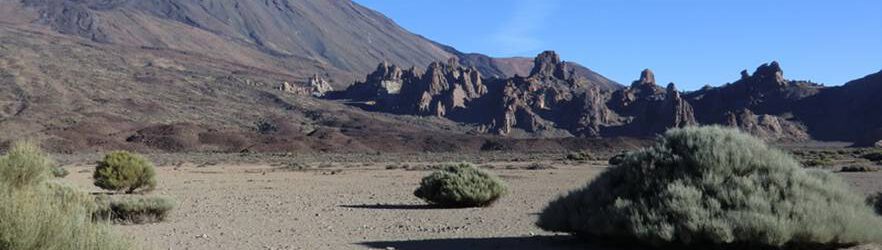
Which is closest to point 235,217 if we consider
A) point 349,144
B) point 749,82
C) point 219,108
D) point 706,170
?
point 706,170

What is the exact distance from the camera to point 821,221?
29.8 feet

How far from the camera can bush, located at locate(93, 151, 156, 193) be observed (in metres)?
25.6

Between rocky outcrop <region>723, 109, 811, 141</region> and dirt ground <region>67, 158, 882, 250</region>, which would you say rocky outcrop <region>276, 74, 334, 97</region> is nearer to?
rocky outcrop <region>723, 109, 811, 141</region>

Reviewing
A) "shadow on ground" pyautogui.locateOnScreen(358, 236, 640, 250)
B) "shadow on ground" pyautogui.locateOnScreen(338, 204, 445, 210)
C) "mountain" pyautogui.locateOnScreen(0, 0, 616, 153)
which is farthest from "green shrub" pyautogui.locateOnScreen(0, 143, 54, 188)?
"mountain" pyautogui.locateOnScreen(0, 0, 616, 153)

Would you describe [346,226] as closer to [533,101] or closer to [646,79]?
[533,101]

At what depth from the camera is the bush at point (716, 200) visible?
8992 millimetres

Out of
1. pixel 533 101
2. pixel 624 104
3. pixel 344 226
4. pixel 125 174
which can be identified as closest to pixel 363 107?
pixel 533 101

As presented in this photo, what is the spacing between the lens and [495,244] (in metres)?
11.8

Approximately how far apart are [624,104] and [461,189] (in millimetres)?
143751

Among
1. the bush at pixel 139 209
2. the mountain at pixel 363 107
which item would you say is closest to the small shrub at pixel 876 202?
the bush at pixel 139 209

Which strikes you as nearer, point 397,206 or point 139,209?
point 139,209

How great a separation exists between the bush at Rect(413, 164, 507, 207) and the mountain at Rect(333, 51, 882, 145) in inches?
3728

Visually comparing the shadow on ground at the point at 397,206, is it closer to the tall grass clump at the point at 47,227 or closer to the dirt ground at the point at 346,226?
the dirt ground at the point at 346,226

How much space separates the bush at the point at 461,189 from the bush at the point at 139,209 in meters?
5.92
